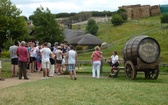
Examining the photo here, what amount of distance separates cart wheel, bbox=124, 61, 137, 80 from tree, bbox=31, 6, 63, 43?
41.1m

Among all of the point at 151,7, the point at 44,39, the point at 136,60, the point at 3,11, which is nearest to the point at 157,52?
the point at 136,60

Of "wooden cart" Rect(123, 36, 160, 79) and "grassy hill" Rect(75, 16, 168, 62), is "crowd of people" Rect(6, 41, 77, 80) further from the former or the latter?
"grassy hill" Rect(75, 16, 168, 62)

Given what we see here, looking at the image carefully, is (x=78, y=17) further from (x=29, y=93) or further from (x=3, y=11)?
(x=29, y=93)

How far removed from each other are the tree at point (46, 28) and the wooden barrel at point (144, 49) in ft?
139

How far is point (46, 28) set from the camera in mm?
61312

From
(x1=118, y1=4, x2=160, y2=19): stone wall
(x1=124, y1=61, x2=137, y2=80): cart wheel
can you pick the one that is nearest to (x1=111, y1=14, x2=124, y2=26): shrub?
(x1=118, y1=4, x2=160, y2=19): stone wall

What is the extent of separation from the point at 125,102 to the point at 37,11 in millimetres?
56242

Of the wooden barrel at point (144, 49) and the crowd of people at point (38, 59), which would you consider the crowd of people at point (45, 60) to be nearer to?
the crowd of people at point (38, 59)

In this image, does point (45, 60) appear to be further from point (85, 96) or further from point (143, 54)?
point (85, 96)

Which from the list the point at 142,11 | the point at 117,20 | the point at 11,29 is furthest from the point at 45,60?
the point at 142,11

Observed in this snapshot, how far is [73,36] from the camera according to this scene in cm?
7200

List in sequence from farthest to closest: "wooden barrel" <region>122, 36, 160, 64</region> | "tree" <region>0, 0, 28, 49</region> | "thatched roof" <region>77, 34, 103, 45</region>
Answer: "tree" <region>0, 0, 28, 49</region> → "thatched roof" <region>77, 34, 103, 45</region> → "wooden barrel" <region>122, 36, 160, 64</region>

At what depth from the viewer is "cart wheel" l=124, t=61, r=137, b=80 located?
18875 millimetres

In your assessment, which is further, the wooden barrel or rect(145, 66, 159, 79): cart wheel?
rect(145, 66, 159, 79): cart wheel
